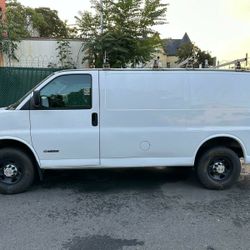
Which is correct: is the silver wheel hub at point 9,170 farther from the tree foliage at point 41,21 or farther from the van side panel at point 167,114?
the tree foliage at point 41,21

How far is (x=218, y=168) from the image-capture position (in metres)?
6.09

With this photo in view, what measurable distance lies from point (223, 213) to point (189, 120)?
5.38ft

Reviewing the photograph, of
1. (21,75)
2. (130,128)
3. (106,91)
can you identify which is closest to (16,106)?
(106,91)

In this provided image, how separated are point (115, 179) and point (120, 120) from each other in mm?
1440

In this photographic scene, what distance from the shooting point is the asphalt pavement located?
4.10 m

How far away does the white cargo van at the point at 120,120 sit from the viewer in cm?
566

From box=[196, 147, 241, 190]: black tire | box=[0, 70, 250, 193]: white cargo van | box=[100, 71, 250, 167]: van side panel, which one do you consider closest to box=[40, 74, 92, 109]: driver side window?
box=[0, 70, 250, 193]: white cargo van

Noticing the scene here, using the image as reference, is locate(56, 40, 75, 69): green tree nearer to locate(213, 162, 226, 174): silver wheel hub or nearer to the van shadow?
the van shadow

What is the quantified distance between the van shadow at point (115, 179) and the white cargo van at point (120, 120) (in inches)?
21.0

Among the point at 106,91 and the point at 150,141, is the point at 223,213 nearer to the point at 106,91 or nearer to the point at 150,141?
the point at 150,141

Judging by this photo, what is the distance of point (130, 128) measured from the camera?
5781mm

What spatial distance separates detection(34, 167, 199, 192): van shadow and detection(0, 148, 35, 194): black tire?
48 cm

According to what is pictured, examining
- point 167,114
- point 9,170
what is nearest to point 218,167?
point 167,114

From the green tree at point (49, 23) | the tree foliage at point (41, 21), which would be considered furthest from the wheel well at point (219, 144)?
the green tree at point (49, 23)
